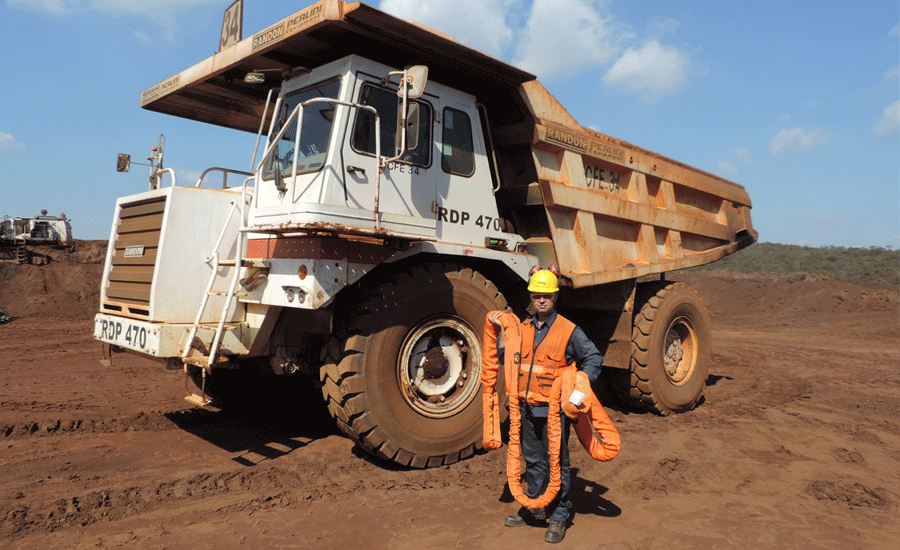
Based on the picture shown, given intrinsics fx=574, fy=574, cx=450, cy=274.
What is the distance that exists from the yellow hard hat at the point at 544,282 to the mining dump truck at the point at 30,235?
961 inches

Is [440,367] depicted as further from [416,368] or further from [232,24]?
[232,24]

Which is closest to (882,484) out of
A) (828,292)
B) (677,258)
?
(677,258)

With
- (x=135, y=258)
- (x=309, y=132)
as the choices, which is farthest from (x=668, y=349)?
(x=135, y=258)

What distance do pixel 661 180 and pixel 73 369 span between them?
9.20 meters

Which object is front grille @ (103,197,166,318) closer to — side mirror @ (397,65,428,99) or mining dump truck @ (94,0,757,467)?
mining dump truck @ (94,0,757,467)

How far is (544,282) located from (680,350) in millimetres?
4563

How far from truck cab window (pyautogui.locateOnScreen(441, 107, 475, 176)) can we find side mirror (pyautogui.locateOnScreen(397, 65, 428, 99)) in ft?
3.06

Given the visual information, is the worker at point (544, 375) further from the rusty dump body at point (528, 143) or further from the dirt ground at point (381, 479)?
the rusty dump body at point (528, 143)

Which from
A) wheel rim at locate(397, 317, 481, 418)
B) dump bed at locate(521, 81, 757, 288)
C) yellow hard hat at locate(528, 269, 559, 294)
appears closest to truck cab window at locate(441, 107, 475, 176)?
dump bed at locate(521, 81, 757, 288)

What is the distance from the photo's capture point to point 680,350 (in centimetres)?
741

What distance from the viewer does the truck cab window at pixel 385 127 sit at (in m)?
4.45

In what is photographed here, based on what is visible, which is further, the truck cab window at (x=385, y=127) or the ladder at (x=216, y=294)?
the truck cab window at (x=385, y=127)

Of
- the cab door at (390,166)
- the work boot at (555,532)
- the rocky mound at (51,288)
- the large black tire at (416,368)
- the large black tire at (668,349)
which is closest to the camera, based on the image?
the work boot at (555,532)

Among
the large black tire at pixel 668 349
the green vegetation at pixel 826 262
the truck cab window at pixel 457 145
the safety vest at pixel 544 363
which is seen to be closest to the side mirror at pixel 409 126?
the truck cab window at pixel 457 145
